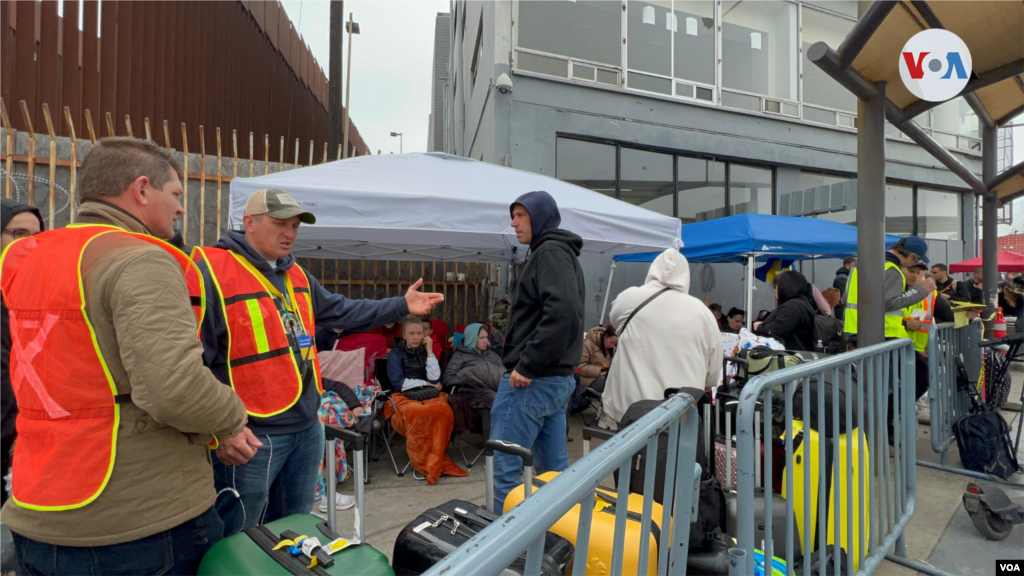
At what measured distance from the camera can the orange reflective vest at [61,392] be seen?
1.24 metres

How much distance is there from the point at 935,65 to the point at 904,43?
0.44 metres

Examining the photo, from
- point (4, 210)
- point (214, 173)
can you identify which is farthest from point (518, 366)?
point (214, 173)

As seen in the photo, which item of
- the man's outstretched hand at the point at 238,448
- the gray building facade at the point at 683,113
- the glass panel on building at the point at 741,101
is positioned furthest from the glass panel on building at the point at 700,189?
the man's outstretched hand at the point at 238,448

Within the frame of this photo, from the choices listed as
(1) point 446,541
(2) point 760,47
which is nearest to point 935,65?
(1) point 446,541

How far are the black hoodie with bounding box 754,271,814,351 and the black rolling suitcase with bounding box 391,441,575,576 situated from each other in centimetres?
421

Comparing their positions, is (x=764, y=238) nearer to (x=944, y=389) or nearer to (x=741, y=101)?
(x=944, y=389)

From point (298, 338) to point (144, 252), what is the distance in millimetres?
834

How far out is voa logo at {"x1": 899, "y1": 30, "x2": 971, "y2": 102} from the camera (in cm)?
305

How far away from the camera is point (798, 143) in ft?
37.1

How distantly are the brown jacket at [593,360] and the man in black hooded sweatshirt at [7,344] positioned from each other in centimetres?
474

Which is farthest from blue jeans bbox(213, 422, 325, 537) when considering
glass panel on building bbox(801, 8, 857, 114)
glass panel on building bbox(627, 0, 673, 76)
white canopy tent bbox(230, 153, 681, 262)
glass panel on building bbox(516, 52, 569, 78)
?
glass panel on building bbox(801, 8, 857, 114)

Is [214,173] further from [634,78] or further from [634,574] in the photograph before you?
[634,78]

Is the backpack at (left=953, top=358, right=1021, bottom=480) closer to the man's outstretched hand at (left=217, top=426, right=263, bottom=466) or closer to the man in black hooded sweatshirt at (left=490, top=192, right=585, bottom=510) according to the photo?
the man in black hooded sweatshirt at (left=490, top=192, right=585, bottom=510)

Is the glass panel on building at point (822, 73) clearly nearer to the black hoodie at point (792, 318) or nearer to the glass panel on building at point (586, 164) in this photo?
the glass panel on building at point (586, 164)
